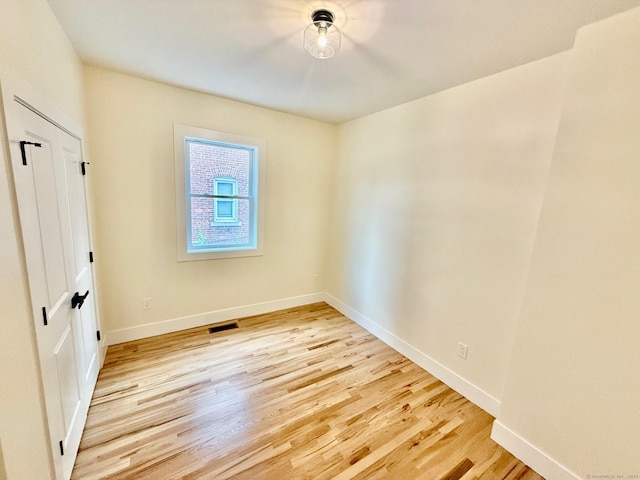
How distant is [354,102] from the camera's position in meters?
2.65

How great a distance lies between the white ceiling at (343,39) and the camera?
1320 mm

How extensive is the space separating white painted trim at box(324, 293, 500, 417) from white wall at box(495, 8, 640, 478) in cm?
42

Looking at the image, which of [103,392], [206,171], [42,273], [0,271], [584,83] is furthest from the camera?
[206,171]

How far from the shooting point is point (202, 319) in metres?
3.04

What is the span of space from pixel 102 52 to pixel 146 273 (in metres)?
1.88

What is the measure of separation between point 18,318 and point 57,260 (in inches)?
19.3

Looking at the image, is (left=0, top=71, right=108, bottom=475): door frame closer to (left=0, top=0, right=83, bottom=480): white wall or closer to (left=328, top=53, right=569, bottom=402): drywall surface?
(left=0, top=0, right=83, bottom=480): white wall

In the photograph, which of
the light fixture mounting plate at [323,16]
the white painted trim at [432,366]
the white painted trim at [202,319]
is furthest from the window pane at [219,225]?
the light fixture mounting plate at [323,16]

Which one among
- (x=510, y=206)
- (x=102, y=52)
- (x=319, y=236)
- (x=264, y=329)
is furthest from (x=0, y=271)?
(x=319, y=236)

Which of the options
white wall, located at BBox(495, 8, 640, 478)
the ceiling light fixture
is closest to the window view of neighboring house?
the ceiling light fixture

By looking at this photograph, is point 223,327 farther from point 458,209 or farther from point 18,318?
point 458,209

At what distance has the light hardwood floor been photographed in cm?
154

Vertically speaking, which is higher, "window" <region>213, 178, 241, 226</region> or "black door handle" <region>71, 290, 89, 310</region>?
"window" <region>213, 178, 241, 226</region>

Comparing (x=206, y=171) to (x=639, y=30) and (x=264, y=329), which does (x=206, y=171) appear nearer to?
(x=264, y=329)
